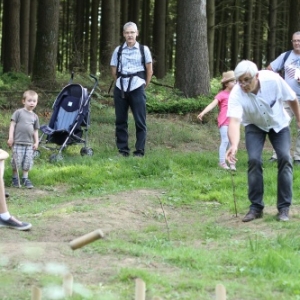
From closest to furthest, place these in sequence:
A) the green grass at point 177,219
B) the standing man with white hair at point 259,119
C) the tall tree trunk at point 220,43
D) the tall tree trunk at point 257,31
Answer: the green grass at point 177,219 → the standing man with white hair at point 259,119 → the tall tree trunk at point 257,31 → the tall tree trunk at point 220,43

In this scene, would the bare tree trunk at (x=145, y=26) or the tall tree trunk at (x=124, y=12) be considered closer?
the tall tree trunk at (x=124, y=12)

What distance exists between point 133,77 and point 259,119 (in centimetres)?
463

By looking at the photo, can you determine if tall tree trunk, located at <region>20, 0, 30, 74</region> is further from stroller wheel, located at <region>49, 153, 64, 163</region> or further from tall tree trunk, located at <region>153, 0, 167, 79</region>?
stroller wheel, located at <region>49, 153, 64, 163</region>

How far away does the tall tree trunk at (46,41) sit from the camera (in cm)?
1814

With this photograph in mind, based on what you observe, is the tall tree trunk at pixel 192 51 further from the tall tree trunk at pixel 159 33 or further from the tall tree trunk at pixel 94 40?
the tall tree trunk at pixel 159 33

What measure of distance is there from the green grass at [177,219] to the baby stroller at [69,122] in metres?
0.25

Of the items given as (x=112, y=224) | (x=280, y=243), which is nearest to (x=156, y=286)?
(x=280, y=243)

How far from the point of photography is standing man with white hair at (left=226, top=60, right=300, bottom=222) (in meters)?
7.49

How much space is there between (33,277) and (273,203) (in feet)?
14.7

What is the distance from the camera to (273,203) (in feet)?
30.2

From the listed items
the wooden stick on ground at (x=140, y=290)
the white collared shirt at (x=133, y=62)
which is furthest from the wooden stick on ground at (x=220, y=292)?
the white collared shirt at (x=133, y=62)

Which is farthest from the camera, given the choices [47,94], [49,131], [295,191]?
[47,94]

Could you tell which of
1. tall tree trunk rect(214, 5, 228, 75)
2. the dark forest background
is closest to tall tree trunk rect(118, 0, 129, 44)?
the dark forest background

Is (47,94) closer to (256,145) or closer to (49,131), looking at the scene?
(49,131)
